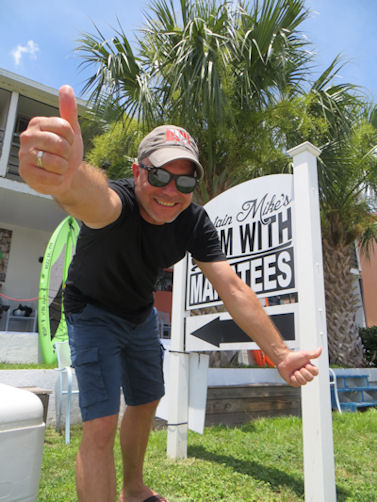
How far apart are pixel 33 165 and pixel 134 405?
1.43 m

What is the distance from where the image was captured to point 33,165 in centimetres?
96

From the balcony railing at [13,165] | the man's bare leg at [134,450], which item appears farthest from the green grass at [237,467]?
the balcony railing at [13,165]

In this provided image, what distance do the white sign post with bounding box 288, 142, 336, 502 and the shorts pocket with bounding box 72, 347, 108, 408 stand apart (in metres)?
1.40

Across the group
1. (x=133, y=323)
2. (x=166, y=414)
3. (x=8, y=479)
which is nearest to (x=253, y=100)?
(x=166, y=414)

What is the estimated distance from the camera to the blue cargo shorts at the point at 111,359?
160 cm

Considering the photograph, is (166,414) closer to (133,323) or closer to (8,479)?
(133,323)

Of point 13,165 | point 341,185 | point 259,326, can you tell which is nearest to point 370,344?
point 341,185

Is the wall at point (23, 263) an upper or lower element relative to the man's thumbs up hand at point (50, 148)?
upper

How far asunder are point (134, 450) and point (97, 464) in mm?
462

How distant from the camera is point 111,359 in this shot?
169 cm

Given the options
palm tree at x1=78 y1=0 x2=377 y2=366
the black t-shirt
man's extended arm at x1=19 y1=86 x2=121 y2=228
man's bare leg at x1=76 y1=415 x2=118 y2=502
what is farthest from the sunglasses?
palm tree at x1=78 y1=0 x2=377 y2=366

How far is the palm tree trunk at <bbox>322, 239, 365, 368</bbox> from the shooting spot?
877cm

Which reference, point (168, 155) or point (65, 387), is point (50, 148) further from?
point (65, 387)

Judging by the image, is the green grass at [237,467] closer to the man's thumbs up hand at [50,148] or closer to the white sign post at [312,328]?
the white sign post at [312,328]
